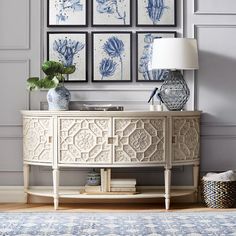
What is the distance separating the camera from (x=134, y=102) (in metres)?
4.51

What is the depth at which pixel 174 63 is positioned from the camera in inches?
167

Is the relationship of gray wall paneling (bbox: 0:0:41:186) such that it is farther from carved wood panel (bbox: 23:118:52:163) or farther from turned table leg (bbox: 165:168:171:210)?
turned table leg (bbox: 165:168:171:210)

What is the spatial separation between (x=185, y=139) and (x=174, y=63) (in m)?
0.52

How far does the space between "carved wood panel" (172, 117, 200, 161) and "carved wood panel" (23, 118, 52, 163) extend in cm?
84

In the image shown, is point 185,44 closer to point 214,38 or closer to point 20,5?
point 214,38

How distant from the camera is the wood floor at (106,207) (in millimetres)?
4199

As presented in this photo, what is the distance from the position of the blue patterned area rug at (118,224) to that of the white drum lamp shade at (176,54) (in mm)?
993

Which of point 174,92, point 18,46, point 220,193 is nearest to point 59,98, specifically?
point 18,46

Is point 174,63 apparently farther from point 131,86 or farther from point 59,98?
point 59,98

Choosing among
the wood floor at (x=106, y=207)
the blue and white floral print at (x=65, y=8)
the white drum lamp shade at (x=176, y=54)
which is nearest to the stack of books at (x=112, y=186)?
the wood floor at (x=106, y=207)

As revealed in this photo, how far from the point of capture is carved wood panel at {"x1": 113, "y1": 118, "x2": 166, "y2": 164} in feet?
13.6

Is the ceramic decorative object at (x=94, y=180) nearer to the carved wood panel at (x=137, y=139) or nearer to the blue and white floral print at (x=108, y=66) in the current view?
the carved wood panel at (x=137, y=139)

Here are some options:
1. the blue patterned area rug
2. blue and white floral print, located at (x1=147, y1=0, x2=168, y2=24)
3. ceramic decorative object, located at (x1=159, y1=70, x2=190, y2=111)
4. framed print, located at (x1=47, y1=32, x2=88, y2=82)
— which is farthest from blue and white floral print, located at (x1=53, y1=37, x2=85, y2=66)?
the blue patterned area rug

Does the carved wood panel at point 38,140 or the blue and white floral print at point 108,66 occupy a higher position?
the blue and white floral print at point 108,66
